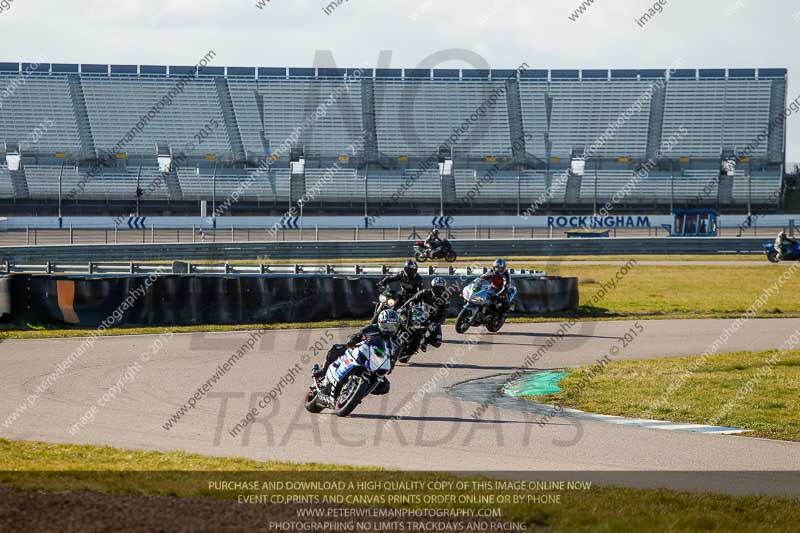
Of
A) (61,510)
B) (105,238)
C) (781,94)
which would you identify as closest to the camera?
(61,510)

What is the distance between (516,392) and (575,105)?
60.0 m

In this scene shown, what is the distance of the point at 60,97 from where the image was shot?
225 feet

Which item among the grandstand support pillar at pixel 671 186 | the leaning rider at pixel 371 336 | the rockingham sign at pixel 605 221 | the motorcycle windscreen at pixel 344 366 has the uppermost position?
the grandstand support pillar at pixel 671 186

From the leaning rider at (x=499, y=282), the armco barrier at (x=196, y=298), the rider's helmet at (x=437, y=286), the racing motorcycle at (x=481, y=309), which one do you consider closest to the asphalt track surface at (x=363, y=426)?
the rider's helmet at (x=437, y=286)

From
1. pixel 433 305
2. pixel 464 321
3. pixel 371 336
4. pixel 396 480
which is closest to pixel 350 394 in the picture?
pixel 371 336

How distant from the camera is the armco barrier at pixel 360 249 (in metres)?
39.8

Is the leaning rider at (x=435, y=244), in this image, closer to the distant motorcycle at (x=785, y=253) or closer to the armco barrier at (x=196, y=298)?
the distant motorcycle at (x=785, y=253)

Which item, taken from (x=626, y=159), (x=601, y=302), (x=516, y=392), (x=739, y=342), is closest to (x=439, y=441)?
(x=516, y=392)

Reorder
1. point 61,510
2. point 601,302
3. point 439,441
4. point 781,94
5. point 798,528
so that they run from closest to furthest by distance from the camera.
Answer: point 61,510
point 798,528
point 439,441
point 601,302
point 781,94

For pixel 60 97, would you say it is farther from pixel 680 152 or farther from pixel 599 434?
pixel 599 434

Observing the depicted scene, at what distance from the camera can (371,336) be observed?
1243cm

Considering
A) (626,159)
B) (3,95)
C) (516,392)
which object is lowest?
(516,392)

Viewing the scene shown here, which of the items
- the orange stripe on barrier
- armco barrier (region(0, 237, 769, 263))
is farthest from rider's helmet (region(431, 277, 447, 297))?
armco barrier (region(0, 237, 769, 263))

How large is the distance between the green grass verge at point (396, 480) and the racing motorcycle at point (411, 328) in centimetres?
717
